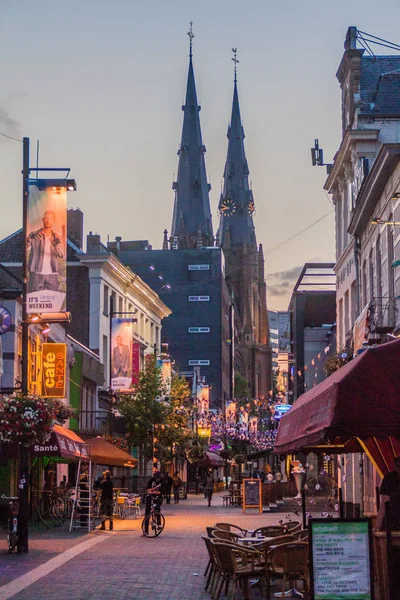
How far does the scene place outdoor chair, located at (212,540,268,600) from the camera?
14383mm

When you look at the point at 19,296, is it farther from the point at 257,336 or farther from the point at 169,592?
the point at 257,336

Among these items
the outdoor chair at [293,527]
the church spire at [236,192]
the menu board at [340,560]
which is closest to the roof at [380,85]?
the outdoor chair at [293,527]

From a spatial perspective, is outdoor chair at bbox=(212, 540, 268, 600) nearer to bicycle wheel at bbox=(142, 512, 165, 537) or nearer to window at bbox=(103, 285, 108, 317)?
bicycle wheel at bbox=(142, 512, 165, 537)

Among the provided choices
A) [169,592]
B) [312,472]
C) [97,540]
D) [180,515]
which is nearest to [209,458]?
[312,472]

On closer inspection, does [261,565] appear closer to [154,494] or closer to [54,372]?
[154,494]

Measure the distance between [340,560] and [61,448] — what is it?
18.6 metres

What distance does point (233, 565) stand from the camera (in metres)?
14.3

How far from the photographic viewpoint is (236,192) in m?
176

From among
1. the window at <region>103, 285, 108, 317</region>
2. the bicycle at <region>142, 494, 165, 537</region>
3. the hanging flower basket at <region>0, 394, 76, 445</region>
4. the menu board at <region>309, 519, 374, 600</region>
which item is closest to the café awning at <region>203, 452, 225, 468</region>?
the window at <region>103, 285, 108, 317</region>

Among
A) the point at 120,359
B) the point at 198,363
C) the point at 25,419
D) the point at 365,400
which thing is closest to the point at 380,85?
the point at 120,359

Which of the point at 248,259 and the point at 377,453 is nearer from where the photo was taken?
the point at 377,453

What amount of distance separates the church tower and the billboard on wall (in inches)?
4784

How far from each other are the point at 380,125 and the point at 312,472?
27.5 metres

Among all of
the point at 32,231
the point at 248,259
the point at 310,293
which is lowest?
the point at 32,231
